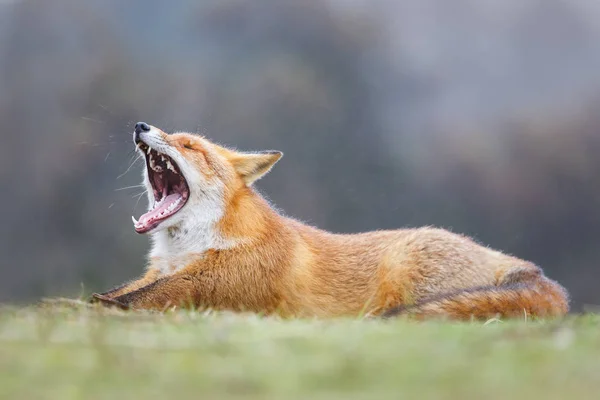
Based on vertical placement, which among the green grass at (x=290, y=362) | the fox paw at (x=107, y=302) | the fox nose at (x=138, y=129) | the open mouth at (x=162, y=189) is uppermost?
the fox nose at (x=138, y=129)

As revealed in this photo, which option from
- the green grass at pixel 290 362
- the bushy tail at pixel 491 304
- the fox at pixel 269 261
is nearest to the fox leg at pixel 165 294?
the fox at pixel 269 261

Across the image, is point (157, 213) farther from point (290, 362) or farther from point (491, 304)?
point (290, 362)

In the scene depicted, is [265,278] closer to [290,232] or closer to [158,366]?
[290,232]

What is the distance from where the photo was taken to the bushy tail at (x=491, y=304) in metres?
4.75

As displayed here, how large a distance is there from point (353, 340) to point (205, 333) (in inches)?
23.0

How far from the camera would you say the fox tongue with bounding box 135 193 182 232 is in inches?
218

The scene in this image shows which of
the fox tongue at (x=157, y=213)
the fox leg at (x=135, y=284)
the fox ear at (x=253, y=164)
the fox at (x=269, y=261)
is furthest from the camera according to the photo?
the fox ear at (x=253, y=164)

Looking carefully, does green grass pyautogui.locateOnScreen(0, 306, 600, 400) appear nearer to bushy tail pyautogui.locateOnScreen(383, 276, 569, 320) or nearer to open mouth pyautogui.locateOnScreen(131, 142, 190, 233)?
bushy tail pyautogui.locateOnScreen(383, 276, 569, 320)

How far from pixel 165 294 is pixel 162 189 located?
1254 millimetres

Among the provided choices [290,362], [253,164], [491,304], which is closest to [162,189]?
[253,164]

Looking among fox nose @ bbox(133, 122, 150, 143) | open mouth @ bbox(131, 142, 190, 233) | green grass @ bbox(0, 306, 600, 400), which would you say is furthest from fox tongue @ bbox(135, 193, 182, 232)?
green grass @ bbox(0, 306, 600, 400)

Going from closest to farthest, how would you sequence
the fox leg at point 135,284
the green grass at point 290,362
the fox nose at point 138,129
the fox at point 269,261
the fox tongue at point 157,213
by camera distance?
the green grass at point 290,362 < the fox at point 269,261 < the fox leg at point 135,284 < the fox tongue at point 157,213 < the fox nose at point 138,129

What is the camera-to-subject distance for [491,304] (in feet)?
15.9

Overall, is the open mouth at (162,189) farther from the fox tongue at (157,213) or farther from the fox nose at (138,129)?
the fox nose at (138,129)
